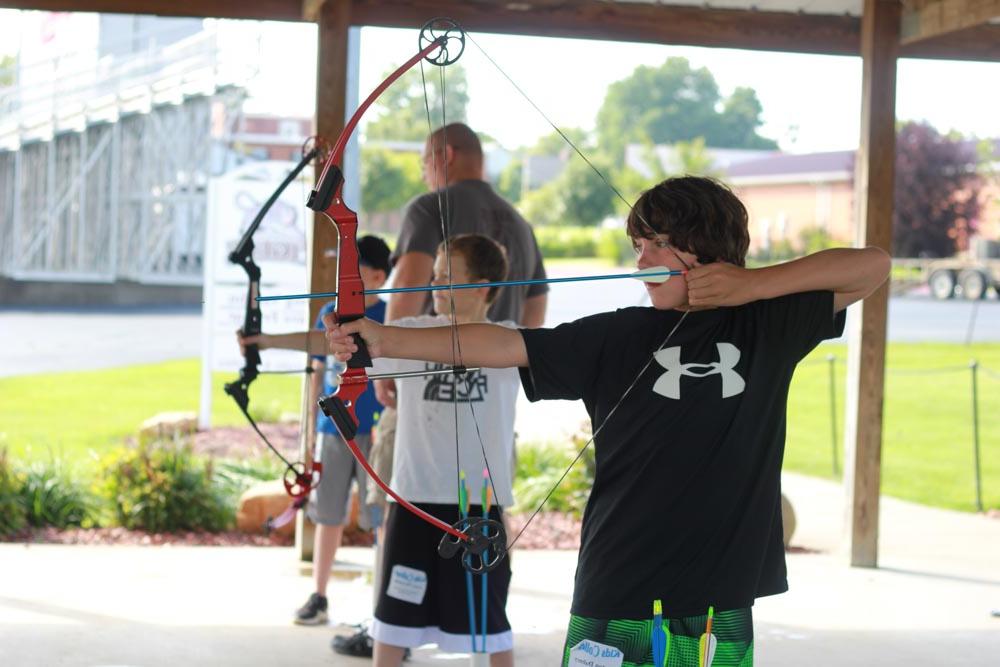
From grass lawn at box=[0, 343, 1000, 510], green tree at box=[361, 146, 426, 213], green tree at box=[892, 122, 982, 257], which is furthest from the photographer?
green tree at box=[361, 146, 426, 213]

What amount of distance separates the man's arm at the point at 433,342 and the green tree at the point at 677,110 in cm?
6152

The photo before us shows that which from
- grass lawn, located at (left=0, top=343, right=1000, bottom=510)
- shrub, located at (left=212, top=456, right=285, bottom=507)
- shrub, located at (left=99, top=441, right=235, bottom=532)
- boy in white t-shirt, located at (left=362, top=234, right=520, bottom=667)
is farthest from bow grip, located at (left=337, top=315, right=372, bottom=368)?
grass lawn, located at (left=0, top=343, right=1000, bottom=510)

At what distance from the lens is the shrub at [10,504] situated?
539 cm

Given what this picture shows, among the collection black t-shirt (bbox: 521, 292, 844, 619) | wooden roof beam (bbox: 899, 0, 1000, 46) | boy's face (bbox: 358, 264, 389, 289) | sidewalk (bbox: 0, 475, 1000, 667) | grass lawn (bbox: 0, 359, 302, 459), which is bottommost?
sidewalk (bbox: 0, 475, 1000, 667)

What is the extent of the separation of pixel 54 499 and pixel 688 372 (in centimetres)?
451

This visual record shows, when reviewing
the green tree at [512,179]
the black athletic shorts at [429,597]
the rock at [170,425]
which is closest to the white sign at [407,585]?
the black athletic shorts at [429,597]

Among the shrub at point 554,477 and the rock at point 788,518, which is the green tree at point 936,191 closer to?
the shrub at point 554,477

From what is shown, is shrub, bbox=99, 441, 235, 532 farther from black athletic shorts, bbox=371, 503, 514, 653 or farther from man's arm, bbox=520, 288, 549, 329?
black athletic shorts, bbox=371, 503, 514, 653

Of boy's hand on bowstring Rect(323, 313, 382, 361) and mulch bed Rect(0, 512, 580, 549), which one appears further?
mulch bed Rect(0, 512, 580, 549)

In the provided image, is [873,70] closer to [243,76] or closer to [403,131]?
[243,76]

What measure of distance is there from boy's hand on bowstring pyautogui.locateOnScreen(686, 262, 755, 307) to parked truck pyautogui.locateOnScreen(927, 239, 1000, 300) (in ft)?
79.7

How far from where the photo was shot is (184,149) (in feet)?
71.7

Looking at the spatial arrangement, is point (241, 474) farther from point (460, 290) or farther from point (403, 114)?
point (403, 114)

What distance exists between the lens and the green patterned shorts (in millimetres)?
1875
